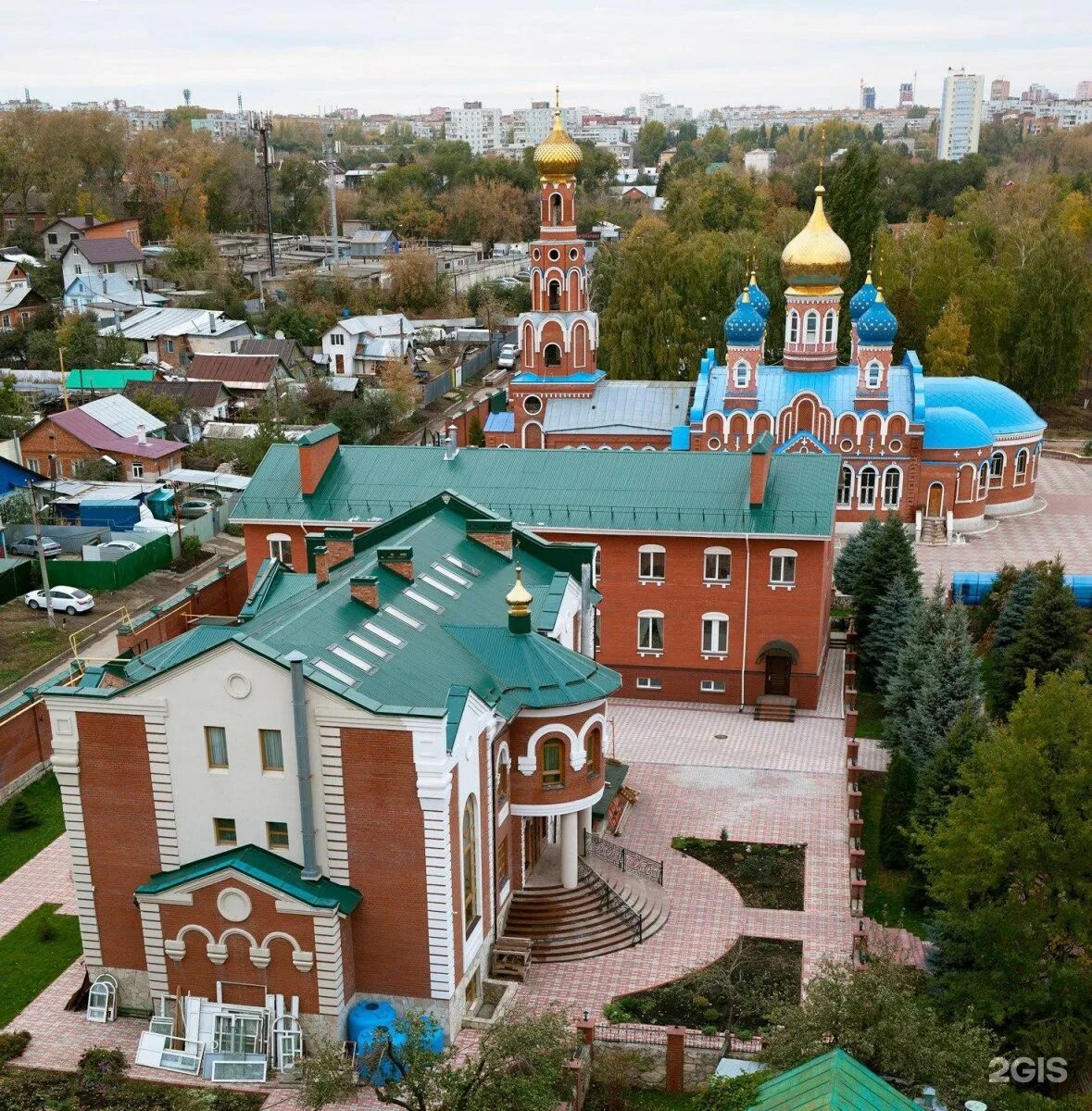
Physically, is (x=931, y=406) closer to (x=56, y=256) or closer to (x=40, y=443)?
(x=40, y=443)

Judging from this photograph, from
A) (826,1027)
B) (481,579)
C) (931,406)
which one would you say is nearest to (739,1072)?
(826,1027)

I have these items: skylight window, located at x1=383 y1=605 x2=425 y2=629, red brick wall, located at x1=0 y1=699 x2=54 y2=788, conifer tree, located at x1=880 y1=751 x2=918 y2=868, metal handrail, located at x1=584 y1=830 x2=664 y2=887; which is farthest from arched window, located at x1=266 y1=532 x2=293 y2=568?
conifer tree, located at x1=880 y1=751 x2=918 y2=868

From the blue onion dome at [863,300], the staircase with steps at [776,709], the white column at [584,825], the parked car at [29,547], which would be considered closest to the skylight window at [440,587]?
the white column at [584,825]

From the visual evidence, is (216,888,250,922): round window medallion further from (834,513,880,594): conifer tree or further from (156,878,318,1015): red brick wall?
(834,513,880,594): conifer tree

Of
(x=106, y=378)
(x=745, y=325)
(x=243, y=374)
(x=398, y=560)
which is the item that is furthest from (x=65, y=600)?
(x=106, y=378)

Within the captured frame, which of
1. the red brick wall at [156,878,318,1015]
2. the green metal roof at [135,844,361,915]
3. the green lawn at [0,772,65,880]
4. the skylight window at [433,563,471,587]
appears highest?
the skylight window at [433,563,471,587]

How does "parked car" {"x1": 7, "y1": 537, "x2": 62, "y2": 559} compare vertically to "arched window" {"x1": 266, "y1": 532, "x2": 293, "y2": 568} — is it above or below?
below
